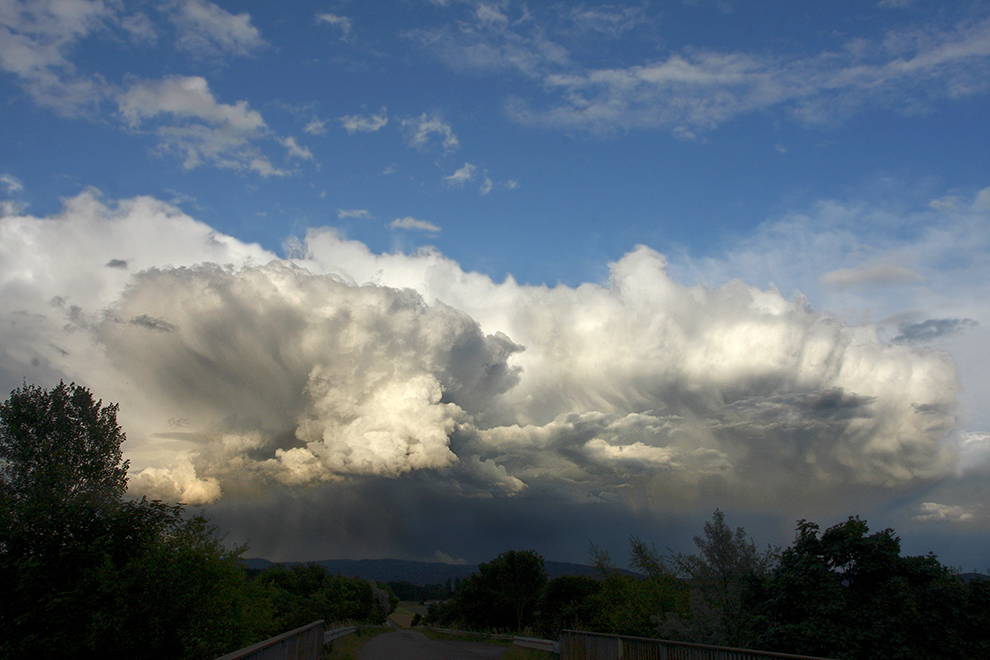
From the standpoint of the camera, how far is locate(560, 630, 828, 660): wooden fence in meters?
9.41

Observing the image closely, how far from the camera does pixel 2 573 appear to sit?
1631 centimetres

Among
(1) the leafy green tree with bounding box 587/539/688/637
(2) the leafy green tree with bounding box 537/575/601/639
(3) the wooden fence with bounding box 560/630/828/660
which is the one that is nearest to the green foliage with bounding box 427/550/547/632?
(2) the leafy green tree with bounding box 537/575/601/639

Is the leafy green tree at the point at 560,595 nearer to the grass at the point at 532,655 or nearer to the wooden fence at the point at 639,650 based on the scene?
the grass at the point at 532,655

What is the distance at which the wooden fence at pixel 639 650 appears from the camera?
941cm

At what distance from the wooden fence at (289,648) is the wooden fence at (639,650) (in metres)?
6.97

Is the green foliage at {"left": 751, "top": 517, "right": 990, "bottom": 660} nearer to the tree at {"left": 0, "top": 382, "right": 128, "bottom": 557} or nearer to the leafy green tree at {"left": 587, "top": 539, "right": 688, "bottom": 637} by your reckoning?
the leafy green tree at {"left": 587, "top": 539, "right": 688, "bottom": 637}

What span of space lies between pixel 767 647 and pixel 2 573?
→ 20.2 meters

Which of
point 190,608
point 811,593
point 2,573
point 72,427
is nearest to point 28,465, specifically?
point 72,427

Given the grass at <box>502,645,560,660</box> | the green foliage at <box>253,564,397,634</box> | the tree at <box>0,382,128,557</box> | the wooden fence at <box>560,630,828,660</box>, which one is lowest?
the green foliage at <box>253,564,397,634</box>

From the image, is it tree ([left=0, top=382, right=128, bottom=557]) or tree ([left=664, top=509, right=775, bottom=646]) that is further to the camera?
tree ([left=0, top=382, right=128, bottom=557])

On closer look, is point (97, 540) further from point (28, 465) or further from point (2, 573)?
point (28, 465)

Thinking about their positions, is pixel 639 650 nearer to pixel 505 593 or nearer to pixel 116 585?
pixel 116 585

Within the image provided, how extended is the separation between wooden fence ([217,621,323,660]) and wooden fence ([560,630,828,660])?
6974 mm

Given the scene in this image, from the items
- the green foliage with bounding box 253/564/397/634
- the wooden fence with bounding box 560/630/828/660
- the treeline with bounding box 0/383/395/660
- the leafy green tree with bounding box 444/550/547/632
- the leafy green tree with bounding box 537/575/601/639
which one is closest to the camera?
the wooden fence with bounding box 560/630/828/660
